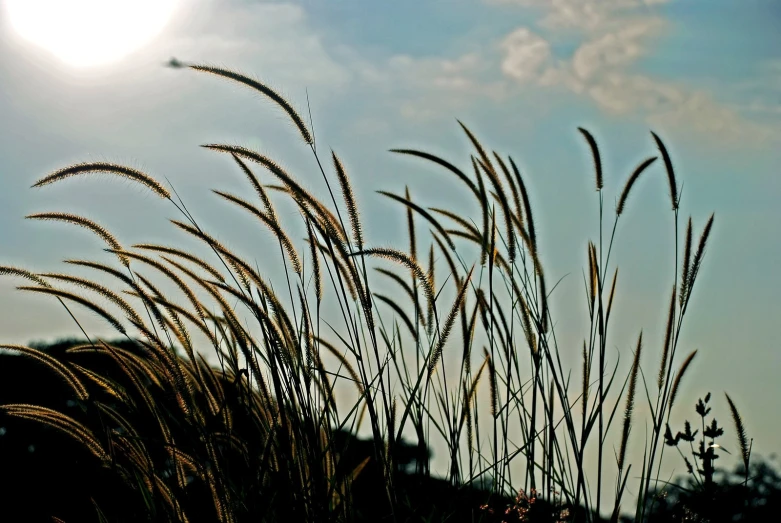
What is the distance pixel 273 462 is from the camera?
8.08 ft

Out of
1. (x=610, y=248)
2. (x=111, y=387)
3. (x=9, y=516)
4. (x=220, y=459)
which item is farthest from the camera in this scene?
(x=9, y=516)

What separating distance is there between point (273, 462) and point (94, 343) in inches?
30.9

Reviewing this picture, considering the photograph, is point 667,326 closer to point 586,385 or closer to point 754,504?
point 586,385

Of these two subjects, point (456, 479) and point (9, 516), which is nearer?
point (456, 479)

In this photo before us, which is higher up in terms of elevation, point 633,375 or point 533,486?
point 633,375

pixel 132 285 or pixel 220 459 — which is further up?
pixel 132 285

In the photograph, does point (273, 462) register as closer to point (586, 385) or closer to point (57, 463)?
point (586, 385)

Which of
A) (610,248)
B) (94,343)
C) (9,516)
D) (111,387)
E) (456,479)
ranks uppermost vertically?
(610,248)

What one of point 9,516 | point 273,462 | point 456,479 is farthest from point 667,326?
point 9,516

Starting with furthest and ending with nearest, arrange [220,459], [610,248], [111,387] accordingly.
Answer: [610,248] → [111,387] → [220,459]

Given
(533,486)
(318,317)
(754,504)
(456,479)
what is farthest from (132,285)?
(754,504)

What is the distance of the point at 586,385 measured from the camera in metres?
2.48

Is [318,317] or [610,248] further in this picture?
[610,248]

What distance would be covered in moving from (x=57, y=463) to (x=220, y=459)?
235 inches
